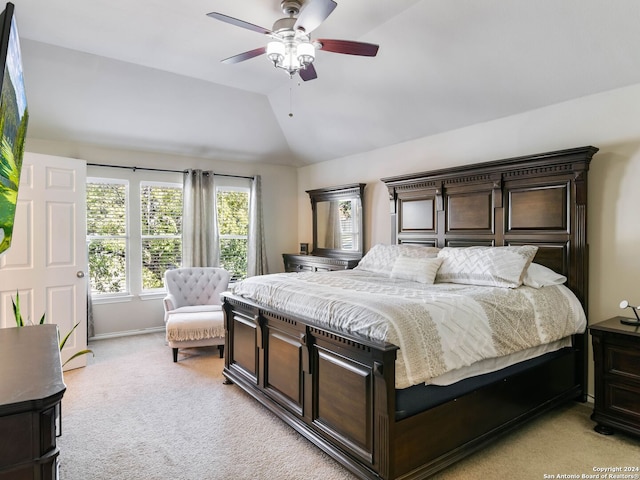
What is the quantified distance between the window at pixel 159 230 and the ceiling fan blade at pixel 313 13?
151 inches

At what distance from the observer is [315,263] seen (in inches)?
224

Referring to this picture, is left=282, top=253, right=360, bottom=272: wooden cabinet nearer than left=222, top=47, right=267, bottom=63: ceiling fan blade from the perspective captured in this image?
No

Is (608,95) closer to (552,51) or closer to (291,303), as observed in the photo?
(552,51)

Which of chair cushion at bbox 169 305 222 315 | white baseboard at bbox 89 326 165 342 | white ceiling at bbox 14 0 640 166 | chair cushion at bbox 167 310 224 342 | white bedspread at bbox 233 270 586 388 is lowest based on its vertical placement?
white baseboard at bbox 89 326 165 342

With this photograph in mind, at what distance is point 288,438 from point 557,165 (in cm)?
304

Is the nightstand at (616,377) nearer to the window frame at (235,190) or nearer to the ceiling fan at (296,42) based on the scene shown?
the ceiling fan at (296,42)

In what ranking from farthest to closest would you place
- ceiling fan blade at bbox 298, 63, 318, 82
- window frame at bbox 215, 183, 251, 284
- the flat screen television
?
window frame at bbox 215, 183, 251, 284, ceiling fan blade at bbox 298, 63, 318, 82, the flat screen television

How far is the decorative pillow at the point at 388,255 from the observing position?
154 inches

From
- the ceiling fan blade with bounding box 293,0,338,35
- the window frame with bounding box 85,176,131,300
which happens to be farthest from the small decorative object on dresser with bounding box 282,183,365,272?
the ceiling fan blade with bounding box 293,0,338,35

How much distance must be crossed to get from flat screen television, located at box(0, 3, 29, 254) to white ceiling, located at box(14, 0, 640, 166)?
1.69 metres

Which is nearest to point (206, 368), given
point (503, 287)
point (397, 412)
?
point (397, 412)

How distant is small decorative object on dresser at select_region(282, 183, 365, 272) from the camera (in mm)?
5391

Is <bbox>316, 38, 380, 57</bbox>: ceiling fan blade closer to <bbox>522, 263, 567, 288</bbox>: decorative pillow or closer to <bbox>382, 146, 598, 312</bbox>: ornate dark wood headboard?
<bbox>382, 146, 598, 312</bbox>: ornate dark wood headboard

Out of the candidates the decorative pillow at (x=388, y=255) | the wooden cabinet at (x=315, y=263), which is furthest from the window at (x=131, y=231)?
the decorative pillow at (x=388, y=255)
